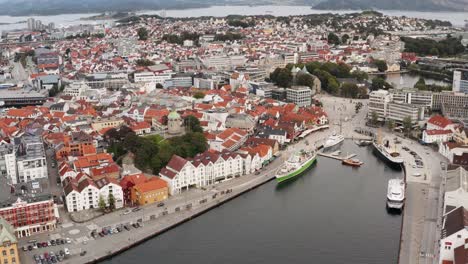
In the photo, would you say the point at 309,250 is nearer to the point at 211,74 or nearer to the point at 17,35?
the point at 211,74

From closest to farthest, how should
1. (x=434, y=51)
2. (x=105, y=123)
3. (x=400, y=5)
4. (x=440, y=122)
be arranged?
(x=440, y=122)
(x=105, y=123)
(x=434, y=51)
(x=400, y=5)

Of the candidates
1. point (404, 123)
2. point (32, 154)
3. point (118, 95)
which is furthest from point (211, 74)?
point (32, 154)

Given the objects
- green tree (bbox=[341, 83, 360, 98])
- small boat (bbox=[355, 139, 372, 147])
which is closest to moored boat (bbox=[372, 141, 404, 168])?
small boat (bbox=[355, 139, 372, 147])

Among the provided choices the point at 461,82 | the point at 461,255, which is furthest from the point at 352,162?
the point at 461,82

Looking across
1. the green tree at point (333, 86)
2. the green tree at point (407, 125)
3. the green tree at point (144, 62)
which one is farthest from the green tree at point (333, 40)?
the green tree at point (407, 125)

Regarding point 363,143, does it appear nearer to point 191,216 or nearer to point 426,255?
point 191,216

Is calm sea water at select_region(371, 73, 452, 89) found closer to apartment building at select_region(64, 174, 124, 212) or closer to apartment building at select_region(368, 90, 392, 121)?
apartment building at select_region(368, 90, 392, 121)

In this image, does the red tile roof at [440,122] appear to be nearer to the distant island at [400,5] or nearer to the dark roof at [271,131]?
the dark roof at [271,131]
